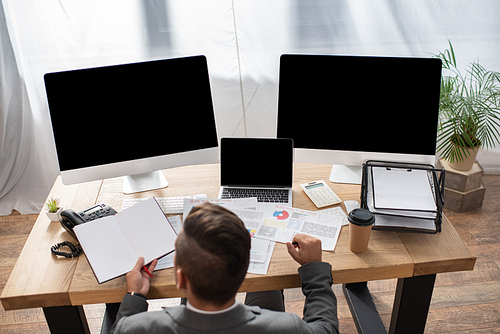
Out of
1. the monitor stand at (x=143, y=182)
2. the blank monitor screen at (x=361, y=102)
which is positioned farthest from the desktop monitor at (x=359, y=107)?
the monitor stand at (x=143, y=182)

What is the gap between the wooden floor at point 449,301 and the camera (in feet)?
6.31

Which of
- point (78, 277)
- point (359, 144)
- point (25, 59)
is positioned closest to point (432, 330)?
point (359, 144)

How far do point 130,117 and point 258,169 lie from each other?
1.66 feet

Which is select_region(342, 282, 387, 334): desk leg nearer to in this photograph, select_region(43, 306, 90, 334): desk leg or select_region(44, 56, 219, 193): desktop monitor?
select_region(44, 56, 219, 193): desktop monitor

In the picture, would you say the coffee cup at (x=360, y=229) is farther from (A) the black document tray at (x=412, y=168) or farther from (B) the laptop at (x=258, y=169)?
(B) the laptop at (x=258, y=169)

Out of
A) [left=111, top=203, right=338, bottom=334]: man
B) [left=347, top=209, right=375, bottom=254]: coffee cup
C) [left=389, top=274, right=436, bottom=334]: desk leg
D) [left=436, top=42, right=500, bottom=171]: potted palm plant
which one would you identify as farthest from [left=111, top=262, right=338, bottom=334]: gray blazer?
[left=436, top=42, right=500, bottom=171]: potted palm plant

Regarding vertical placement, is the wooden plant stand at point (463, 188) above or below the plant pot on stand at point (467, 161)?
below

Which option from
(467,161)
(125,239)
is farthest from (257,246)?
(467,161)

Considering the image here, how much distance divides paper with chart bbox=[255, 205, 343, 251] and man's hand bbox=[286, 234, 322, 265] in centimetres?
9

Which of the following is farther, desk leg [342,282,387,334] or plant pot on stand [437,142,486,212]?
plant pot on stand [437,142,486,212]

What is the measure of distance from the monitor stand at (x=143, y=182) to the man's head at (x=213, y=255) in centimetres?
78

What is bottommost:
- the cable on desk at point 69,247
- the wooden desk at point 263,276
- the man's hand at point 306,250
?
the wooden desk at point 263,276

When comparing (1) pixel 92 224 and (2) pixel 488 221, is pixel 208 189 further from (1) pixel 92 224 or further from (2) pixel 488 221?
(2) pixel 488 221

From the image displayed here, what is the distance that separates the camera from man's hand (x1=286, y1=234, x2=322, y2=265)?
4.00ft
